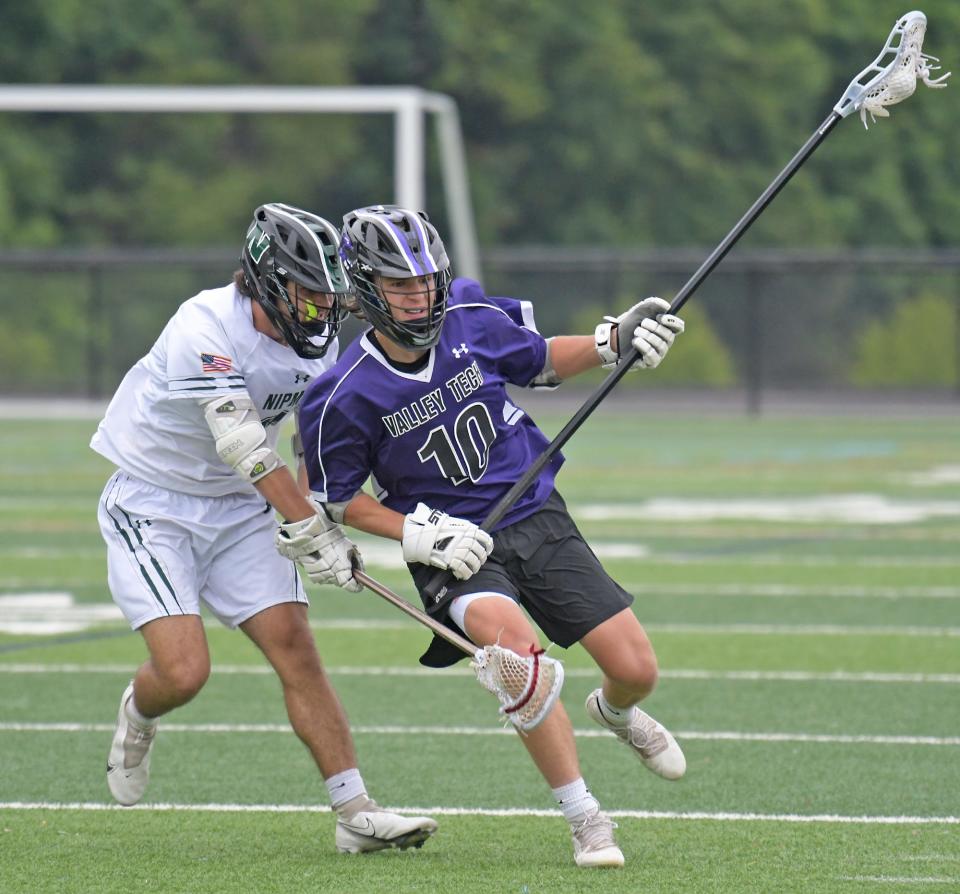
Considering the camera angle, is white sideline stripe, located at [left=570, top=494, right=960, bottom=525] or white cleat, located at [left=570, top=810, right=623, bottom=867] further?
white sideline stripe, located at [left=570, top=494, right=960, bottom=525]

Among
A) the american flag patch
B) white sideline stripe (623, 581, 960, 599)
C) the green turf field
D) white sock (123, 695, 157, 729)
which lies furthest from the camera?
white sideline stripe (623, 581, 960, 599)

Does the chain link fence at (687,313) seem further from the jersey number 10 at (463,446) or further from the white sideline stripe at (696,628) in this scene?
the jersey number 10 at (463,446)

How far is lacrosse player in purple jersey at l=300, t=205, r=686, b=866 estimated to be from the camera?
16.1ft

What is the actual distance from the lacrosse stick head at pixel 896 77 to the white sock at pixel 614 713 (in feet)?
5.79

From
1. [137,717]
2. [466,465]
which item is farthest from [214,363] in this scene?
[137,717]

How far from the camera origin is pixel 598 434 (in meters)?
21.4

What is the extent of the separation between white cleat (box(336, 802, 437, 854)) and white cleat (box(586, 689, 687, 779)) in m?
0.56

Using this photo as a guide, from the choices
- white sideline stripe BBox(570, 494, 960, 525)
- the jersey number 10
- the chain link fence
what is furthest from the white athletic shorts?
the chain link fence

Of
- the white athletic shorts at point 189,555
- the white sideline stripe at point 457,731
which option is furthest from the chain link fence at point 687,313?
the white athletic shorts at point 189,555

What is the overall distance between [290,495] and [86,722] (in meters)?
2.34

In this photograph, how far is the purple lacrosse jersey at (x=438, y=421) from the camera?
5.02m

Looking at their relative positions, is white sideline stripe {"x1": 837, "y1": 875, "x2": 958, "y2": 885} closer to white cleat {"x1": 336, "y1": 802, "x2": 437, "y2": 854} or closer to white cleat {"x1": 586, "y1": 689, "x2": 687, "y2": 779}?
white cleat {"x1": 586, "y1": 689, "x2": 687, "y2": 779}

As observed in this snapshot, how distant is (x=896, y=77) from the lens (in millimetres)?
5297

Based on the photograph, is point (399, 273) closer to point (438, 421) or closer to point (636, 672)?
point (438, 421)
